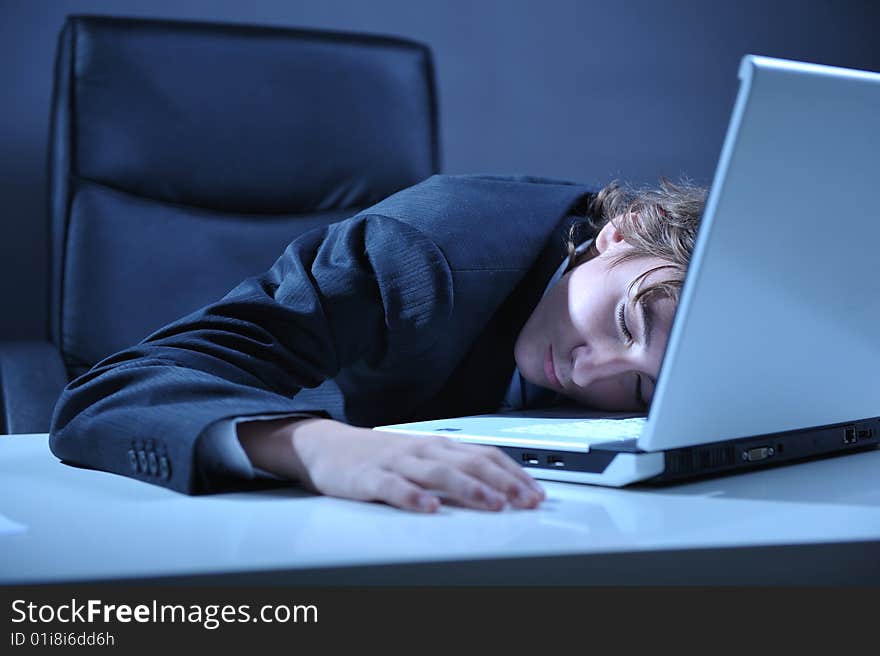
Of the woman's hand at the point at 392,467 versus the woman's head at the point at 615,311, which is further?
the woman's head at the point at 615,311

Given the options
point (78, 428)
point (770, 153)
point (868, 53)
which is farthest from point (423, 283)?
point (868, 53)

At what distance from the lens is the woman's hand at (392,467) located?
0.57 m

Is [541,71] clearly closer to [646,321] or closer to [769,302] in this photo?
[646,321]

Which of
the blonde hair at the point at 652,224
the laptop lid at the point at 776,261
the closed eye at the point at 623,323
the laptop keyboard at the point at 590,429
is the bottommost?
the laptop keyboard at the point at 590,429

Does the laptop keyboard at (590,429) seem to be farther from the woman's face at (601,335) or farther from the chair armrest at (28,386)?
the chair armrest at (28,386)

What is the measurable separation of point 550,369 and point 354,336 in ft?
0.74

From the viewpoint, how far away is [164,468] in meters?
0.66

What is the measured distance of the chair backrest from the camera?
4.77ft

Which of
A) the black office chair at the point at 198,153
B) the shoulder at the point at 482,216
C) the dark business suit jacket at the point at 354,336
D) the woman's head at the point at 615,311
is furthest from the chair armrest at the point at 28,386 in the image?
the woman's head at the point at 615,311

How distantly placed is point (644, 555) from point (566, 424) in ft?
1.18

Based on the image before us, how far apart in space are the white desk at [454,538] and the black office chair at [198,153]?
85cm

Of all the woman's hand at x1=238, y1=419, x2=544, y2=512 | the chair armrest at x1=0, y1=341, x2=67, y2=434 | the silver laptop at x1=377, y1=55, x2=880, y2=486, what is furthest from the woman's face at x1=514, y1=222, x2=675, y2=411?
the chair armrest at x1=0, y1=341, x2=67, y2=434

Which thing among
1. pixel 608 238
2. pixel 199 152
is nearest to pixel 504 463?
pixel 608 238

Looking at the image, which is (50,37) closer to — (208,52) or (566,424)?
(208,52)
